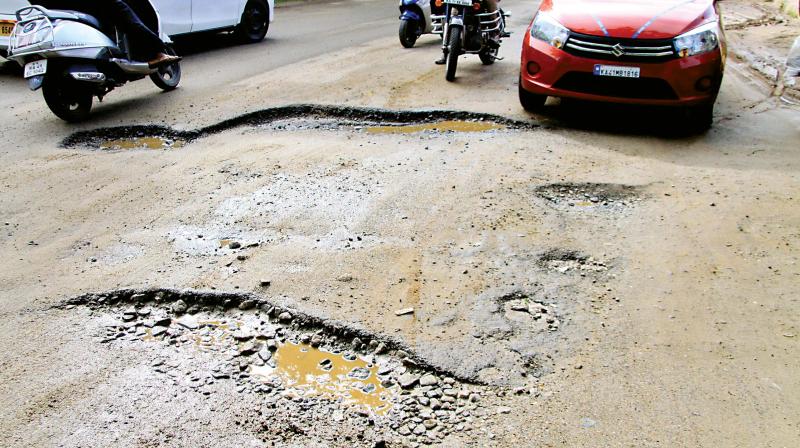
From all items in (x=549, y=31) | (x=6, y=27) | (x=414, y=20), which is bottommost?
(x=414, y=20)

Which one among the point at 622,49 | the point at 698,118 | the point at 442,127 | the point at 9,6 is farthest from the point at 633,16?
the point at 9,6

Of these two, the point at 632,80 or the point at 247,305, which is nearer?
Result: the point at 247,305

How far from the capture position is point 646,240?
178 inches

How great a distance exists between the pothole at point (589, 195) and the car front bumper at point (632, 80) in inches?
68.3

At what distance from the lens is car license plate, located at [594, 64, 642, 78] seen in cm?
667

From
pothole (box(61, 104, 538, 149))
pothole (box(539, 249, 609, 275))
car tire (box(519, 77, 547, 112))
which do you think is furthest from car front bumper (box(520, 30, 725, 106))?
pothole (box(539, 249, 609, 275))

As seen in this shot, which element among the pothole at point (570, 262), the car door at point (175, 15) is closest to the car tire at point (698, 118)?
the pothole at point (570, 262)

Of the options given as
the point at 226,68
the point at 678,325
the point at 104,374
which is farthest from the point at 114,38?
the point at 678,325

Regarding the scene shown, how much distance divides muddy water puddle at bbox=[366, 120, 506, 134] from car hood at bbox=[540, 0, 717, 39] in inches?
49.2

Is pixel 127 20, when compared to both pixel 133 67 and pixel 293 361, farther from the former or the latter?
pixel 293 361

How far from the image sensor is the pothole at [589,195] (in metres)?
5.11

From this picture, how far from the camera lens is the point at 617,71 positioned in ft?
22.0

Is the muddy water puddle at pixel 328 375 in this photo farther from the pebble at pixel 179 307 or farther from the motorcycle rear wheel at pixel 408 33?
the motorcycle rear wheel at pixel 408 33

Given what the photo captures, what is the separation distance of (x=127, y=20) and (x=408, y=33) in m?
4.87
